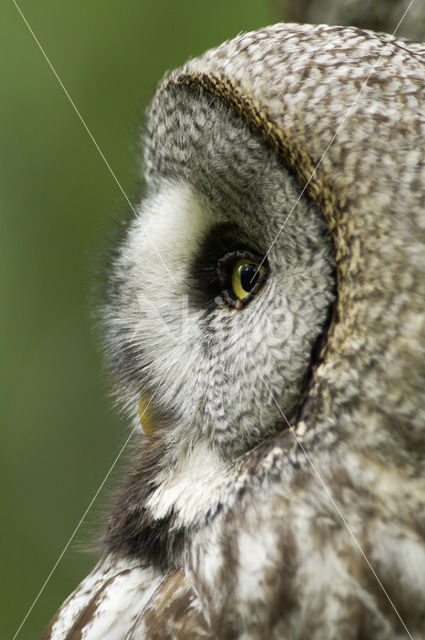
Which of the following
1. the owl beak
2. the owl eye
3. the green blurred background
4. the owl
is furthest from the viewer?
the green blurred background

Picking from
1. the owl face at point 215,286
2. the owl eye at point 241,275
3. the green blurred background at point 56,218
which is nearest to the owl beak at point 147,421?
the owl face at point 215,286

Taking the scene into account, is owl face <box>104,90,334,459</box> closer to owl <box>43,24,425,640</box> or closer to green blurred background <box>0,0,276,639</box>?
owl <box>43,24,425,640</box>

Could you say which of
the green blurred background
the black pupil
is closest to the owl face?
the black pupil

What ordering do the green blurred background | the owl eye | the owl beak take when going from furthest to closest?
1. the green blurred background
2. the owl beak
3. the owl eye

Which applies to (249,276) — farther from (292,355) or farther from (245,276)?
(292,355)

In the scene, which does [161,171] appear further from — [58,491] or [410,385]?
[58,491]

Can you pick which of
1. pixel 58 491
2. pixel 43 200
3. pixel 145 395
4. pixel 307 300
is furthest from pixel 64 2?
pixel 307 300

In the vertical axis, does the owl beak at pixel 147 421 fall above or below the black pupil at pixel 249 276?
below

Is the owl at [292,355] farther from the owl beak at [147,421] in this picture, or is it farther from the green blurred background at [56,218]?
the green blurred background at [56,218]
